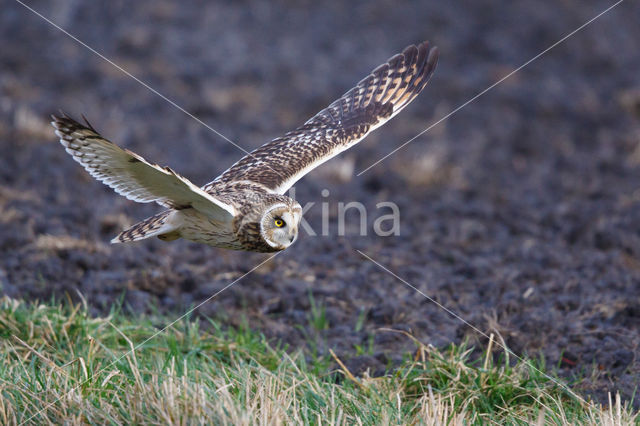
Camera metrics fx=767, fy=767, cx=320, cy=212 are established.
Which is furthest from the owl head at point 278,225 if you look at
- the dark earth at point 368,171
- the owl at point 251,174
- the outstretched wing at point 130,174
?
the dark earth at point 368,171

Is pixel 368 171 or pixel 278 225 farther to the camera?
pixel 368 171

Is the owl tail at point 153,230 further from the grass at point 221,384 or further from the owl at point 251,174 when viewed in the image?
the grass at point 221,384

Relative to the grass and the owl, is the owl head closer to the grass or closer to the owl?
the owl

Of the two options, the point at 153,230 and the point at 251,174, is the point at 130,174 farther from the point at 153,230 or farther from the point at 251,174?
the point at 251,174

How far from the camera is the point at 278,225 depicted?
16.4ft

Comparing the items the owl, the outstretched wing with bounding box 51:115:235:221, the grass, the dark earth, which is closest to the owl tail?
the owl

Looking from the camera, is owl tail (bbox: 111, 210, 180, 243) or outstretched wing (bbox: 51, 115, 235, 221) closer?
outstretched wing (bbox: 51, 115, 235, 221)

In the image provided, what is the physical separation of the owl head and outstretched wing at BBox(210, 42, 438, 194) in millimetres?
822

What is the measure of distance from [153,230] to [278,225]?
83 cm

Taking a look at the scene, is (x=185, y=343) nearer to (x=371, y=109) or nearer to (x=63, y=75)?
(x=371, y=109)

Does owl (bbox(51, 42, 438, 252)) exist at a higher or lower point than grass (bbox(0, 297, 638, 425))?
higher

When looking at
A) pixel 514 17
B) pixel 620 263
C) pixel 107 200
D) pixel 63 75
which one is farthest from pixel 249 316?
pixel 514 17

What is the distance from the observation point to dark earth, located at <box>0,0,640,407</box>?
234 inches

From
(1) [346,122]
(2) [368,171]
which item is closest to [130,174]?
(1) [346,122]
